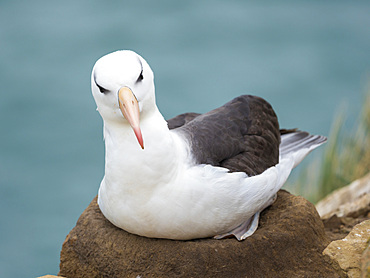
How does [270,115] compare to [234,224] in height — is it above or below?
above

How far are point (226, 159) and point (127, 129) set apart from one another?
0.77 m

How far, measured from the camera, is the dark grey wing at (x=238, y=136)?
4020 millimetres

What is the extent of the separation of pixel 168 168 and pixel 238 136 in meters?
0.73

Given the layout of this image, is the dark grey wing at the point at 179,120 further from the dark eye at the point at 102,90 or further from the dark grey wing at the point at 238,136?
the dark eye at the point at 102,90

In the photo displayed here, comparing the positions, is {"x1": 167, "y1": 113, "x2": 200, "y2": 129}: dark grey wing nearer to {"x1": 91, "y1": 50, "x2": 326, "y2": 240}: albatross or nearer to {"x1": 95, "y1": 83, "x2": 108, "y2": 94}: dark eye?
{"x1": 91, "y1": 50, "x2": 326, "y2": 240}: albatross

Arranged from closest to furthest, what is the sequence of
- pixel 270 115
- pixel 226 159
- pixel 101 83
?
1. pixel 101 83
2. pixel 226 159
3. pixel 270 115

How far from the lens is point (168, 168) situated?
373 cm

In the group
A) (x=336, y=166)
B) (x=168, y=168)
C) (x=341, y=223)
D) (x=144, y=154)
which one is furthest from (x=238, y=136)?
(x=336, y=166)

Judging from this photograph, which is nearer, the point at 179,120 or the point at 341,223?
the point at 179,120

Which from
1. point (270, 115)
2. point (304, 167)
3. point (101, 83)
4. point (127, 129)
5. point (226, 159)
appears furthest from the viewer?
point (304, 167)

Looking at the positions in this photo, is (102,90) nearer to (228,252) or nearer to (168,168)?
(168,168)

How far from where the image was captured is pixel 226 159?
4086 mm

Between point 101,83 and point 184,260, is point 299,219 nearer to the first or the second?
point 184,260

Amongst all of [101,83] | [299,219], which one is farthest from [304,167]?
[101,83]
